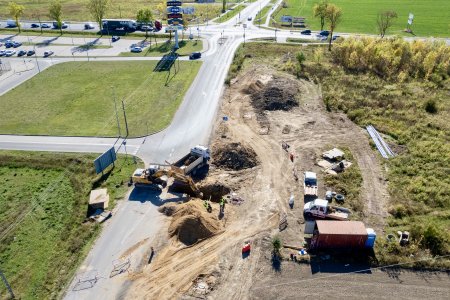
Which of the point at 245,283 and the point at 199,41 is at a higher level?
the point at 199,41

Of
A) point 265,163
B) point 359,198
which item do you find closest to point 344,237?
point 359,198

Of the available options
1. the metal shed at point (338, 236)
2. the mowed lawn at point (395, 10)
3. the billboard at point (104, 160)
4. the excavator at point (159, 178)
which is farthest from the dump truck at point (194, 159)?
the mowed lawn at point (395, 10)

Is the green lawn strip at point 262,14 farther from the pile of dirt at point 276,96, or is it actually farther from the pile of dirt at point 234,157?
the pile of dirt at point 234,157

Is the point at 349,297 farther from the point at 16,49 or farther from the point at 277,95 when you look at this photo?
the point at 16,49

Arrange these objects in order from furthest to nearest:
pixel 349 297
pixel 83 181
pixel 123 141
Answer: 1. pixel 123 141
2. pixel 83 181
3. pixel 349 297

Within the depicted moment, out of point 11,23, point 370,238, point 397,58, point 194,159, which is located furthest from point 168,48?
point 370,238

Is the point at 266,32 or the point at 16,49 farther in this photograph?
the point at 266,32

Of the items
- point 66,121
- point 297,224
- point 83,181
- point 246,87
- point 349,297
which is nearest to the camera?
point 349,297
